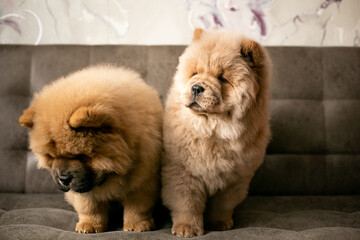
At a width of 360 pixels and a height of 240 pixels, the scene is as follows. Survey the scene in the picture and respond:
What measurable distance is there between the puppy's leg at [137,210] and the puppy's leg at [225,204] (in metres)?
0.31

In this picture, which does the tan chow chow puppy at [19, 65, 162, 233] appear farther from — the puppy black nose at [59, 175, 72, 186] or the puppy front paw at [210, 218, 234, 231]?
the puppy front paw at [210, 218, 234, 231]

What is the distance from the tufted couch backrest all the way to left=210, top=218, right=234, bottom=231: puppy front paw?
0.58 m

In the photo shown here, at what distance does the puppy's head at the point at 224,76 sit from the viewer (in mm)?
1362

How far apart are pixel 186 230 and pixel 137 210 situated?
0.78 feet

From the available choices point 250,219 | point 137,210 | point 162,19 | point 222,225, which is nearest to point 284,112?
point 250,219

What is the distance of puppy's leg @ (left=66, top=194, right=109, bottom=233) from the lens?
57.1 inches

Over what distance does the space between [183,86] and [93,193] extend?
0.61 m

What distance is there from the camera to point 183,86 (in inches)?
58.1

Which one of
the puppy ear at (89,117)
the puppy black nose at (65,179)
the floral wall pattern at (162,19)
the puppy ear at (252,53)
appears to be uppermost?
the floral wall pattern at (162,19)

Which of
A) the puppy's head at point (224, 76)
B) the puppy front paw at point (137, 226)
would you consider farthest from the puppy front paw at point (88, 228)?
the puppy's head at point (224, 76)

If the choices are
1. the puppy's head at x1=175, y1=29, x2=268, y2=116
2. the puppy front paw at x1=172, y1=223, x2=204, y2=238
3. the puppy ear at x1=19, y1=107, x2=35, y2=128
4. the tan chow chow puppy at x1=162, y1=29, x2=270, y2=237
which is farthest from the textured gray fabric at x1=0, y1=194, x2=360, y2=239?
the puppy's head at x1=175, y1=29, x2=268, y2=116

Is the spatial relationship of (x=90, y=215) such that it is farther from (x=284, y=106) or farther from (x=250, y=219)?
(x=284, y=106)

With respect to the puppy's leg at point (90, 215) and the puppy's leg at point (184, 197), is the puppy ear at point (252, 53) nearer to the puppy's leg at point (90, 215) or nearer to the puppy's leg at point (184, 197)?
the puppy's leg at point (184, 197)

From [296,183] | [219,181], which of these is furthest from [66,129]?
[296,183]
